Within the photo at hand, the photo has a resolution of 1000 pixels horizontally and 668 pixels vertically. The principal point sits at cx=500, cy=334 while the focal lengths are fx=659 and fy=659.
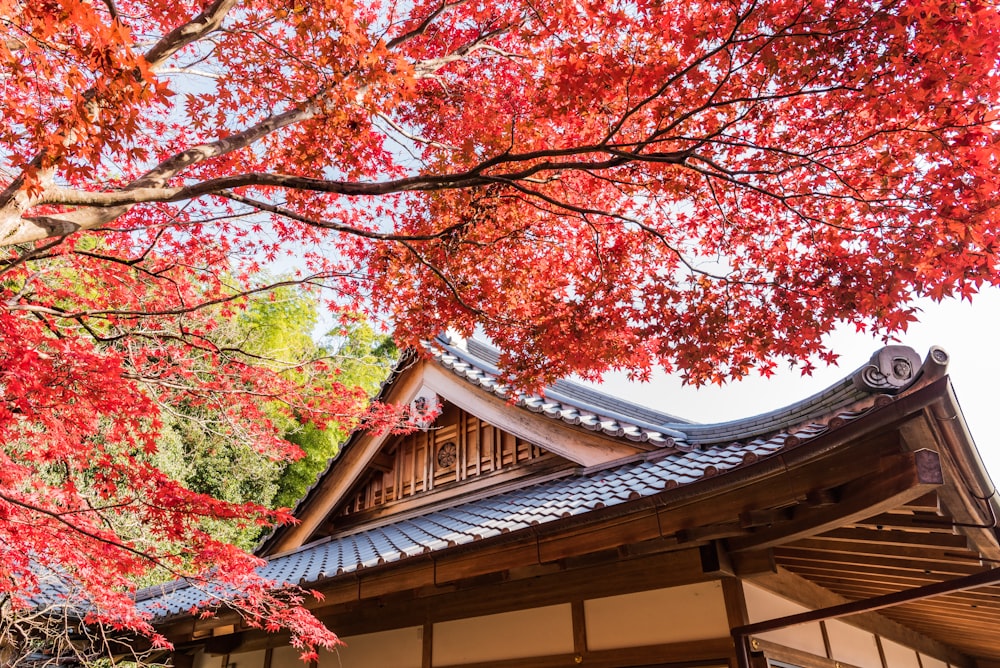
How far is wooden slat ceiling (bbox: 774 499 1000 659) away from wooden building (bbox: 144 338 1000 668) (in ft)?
0.07

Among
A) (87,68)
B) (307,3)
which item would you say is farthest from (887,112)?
(87,68)

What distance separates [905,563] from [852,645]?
161 centimetres

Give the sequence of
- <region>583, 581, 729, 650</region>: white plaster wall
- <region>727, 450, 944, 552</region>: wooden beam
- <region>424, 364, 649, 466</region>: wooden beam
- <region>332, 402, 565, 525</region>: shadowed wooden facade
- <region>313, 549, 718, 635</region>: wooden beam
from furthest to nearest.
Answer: <region>332, 402, 565, 525</region>: shadowed wooden facade, <region>424, 364, 649, 466</region>: wooden beam, <region>313, 549, 718, 635</region>: wooden beam, <region>583, 581, 729, 650</region>: white plaster wall, <region>727, 450, 944, 552</region>: wooden beam

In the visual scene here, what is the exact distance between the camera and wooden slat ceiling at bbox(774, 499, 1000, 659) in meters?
4.16

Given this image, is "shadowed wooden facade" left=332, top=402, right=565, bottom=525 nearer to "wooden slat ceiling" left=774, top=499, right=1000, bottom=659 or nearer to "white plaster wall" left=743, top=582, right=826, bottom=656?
"white plaster wall" left=743, top=582, right=826, bottom=656

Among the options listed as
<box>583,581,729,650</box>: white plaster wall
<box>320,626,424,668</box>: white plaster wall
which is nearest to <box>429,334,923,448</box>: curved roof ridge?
<box>583,581,729,650</box>: white plaster wall

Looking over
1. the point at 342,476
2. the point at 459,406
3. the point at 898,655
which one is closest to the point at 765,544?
the point at 898,655

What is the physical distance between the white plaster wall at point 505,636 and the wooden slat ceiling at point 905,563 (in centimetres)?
189

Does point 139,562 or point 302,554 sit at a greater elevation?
point 302,554

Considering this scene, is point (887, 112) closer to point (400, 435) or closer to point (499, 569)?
point (499, 569)

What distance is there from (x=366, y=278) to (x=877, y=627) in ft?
20.5

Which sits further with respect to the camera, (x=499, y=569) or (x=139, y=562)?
(x=139, y=562)

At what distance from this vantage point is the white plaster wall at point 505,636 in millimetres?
5617

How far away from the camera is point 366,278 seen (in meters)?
6.83
